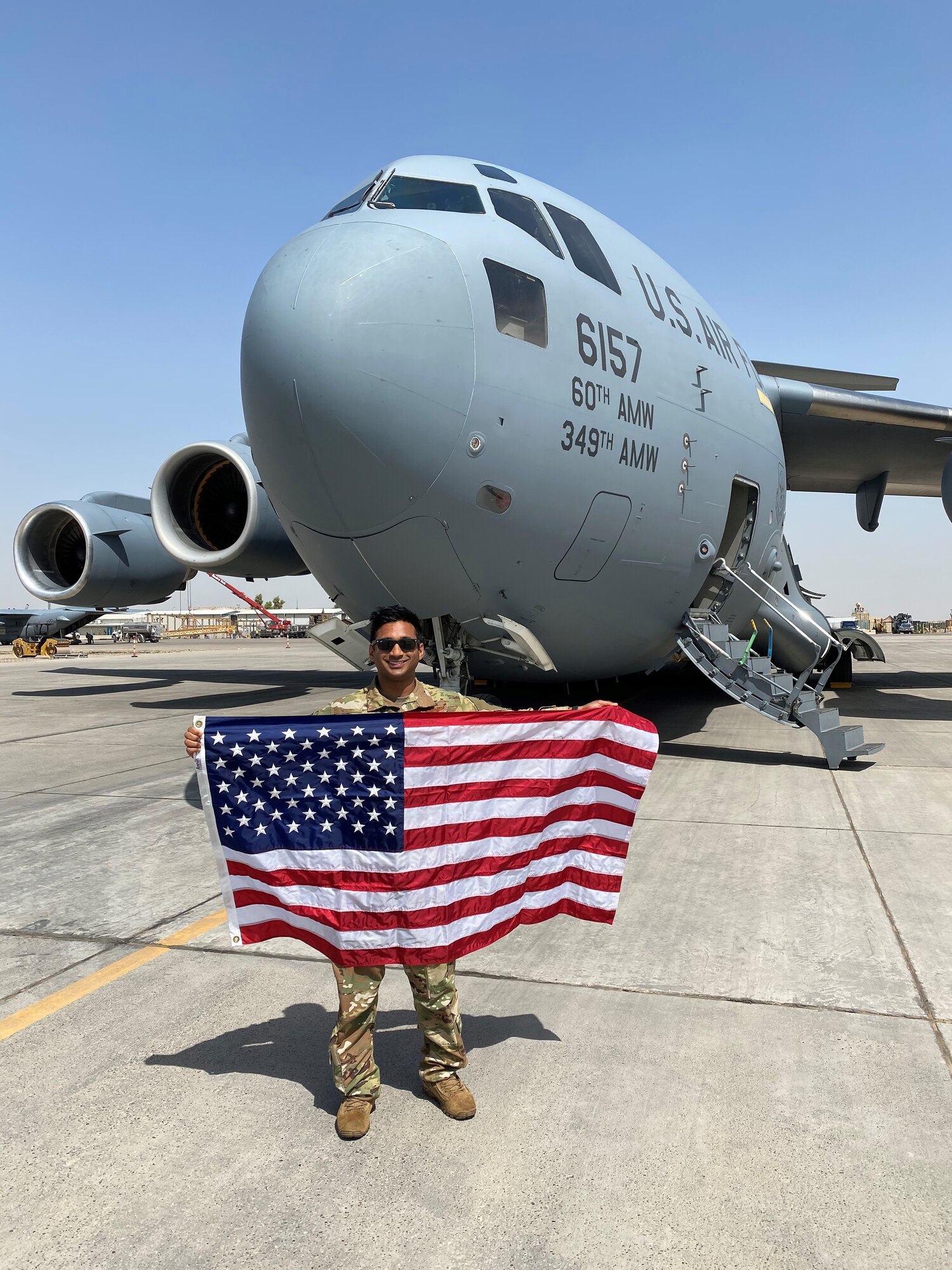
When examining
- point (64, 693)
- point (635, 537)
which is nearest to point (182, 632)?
point (64, 693)

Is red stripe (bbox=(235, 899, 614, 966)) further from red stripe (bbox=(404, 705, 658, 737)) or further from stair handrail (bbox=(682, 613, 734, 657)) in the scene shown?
stair handrail (bbox=(682, 613, 734, 657))

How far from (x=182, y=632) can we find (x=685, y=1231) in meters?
107

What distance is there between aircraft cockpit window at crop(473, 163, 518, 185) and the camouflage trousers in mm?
6067

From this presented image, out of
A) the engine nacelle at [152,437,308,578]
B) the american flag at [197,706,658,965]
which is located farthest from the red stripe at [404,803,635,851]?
A: the engine nacelle at [152,437,308,578]

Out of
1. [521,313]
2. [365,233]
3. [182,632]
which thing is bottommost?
[182,632]

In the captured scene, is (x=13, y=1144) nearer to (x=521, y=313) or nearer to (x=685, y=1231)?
(x=685, y=1231)

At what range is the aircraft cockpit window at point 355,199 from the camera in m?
6.50

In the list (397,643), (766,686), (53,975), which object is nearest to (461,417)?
(397,643)

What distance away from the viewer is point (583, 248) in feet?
23.6

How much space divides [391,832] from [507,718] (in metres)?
0.59

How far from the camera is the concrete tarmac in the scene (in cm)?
226

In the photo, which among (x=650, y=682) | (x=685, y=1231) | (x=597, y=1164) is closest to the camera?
(x=685, y=1231)

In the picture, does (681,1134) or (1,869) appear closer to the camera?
(681,1134)

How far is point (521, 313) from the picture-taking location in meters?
6.25
